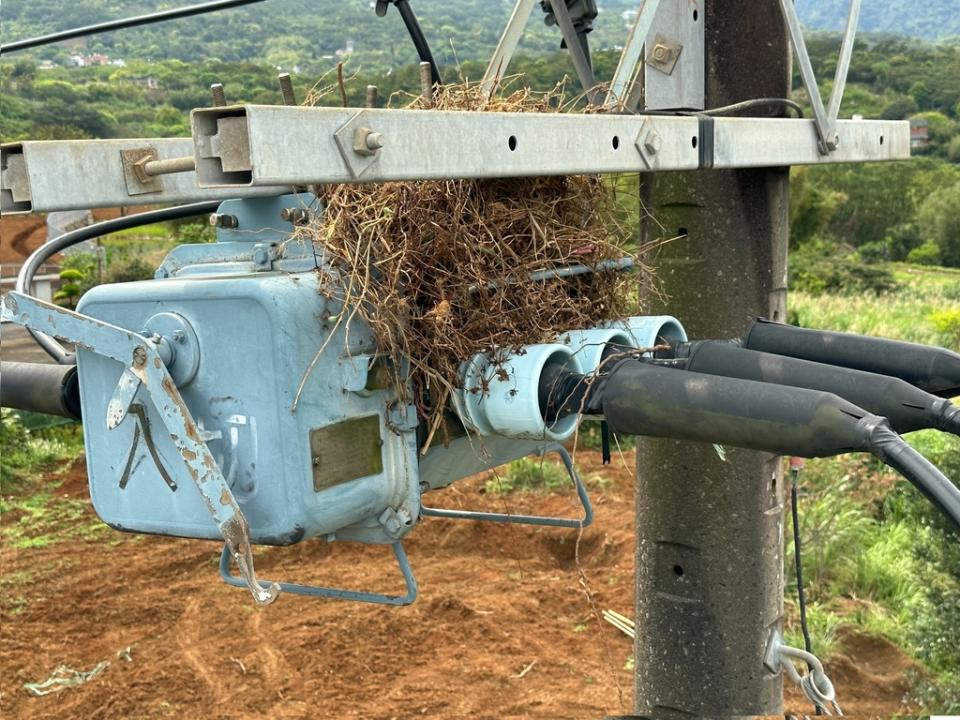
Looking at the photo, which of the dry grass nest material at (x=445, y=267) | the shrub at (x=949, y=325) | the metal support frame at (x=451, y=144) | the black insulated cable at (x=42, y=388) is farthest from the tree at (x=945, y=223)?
the black insulated cable at (x=42, y=388)

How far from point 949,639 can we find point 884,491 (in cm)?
263

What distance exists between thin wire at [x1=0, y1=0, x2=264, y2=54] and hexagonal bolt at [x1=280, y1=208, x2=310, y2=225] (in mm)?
2459

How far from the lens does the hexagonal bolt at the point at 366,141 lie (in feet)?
5.66

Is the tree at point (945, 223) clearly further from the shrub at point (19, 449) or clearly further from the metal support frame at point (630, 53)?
the metal support frame at point (630, 53)

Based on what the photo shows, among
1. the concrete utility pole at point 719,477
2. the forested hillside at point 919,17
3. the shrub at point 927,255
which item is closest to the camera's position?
the concrete utility pole at point 719,477

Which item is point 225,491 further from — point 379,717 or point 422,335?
point 379,717

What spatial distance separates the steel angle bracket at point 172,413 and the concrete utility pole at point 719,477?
165cm

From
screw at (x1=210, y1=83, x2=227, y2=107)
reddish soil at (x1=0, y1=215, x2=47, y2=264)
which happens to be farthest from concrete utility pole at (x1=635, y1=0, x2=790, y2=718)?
reddish soil at (x1=0, y1=215, x2=47, y2=264)

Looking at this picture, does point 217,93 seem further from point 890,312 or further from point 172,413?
point 890,312

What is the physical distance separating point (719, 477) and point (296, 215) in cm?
158

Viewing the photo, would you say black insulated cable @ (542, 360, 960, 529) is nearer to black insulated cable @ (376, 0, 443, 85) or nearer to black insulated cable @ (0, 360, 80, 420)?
black insulated cable @ (0, 360, 80, 420)

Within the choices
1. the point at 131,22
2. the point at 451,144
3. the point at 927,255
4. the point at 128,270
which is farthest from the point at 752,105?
the point at 927,255

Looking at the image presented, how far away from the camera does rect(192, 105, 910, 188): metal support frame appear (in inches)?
63.7

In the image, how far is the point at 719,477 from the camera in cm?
343
